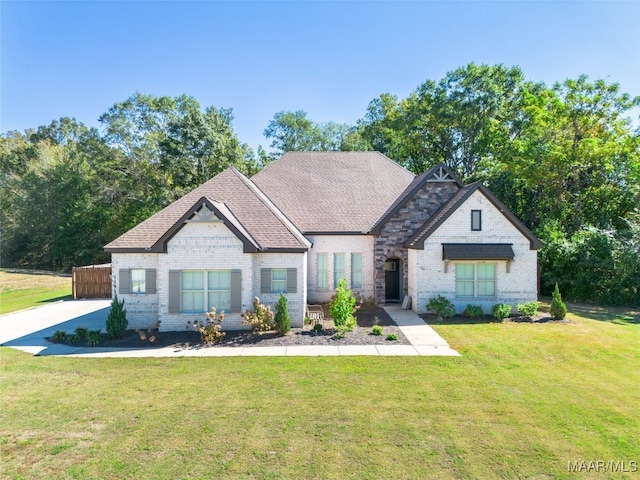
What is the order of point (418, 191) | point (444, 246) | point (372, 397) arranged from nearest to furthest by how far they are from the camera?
point (372, 397) → point (444, 246) → point (418, 191)

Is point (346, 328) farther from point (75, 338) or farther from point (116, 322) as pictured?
point (75, 338)

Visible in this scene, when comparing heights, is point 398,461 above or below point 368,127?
below

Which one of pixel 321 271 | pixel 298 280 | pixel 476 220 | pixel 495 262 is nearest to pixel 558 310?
pixel 495 262

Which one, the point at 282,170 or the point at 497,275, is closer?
the point at 497,275

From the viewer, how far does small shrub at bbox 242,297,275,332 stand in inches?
544

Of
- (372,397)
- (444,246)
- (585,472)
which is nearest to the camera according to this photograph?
(585,472)

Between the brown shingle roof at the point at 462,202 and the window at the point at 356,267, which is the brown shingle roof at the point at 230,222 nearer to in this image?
the window at the point at 356,267

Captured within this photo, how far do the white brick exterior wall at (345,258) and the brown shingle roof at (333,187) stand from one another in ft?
1.75

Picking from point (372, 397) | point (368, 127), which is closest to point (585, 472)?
point (372, 397)

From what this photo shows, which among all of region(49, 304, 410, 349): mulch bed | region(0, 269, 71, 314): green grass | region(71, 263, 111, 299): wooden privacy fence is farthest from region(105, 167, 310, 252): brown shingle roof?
region(0, 269, 71, 314): green grass

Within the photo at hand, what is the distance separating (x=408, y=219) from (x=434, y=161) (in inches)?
860

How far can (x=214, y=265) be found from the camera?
14.3 m

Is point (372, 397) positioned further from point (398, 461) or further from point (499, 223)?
point (499, 223)

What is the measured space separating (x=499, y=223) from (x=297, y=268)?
32.7 ft
